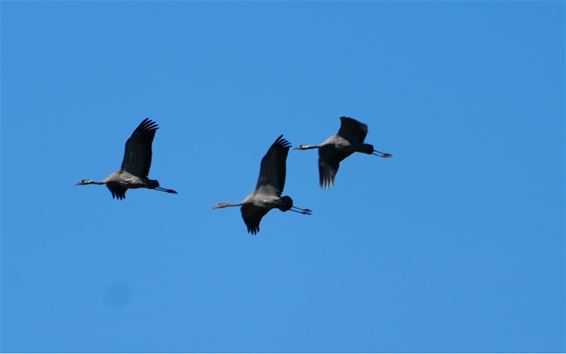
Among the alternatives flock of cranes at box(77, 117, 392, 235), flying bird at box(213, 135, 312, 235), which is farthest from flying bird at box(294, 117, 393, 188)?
flying bird at box(213, 135, 312, 235)

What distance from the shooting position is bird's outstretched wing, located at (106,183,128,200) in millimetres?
47812

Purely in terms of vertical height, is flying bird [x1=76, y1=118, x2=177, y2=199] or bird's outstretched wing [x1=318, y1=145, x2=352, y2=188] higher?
bird's outstretched wing [x1=318, y1=145, x2=352, y2=188]

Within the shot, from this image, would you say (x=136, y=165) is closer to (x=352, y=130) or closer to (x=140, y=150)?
(x=140, y=150)

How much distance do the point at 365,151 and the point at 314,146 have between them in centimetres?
243

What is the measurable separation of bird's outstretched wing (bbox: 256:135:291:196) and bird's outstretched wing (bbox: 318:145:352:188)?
188 inches

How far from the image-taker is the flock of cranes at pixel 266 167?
149 feet

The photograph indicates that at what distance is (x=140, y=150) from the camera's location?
154 ft

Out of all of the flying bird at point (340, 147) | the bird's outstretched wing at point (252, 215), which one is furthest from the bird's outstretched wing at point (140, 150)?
the flying bird at point (340, 147)

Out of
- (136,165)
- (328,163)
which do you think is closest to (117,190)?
(136,165)

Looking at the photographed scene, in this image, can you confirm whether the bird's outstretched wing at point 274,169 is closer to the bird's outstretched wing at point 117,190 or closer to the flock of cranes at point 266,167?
the flock of cranes at point 266,167

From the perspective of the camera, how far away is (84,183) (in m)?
50.4

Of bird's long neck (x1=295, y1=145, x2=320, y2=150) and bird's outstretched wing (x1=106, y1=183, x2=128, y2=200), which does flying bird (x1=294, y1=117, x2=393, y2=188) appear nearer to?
bird's long neck (x1=295, y1=145, x2=320, y2=150)

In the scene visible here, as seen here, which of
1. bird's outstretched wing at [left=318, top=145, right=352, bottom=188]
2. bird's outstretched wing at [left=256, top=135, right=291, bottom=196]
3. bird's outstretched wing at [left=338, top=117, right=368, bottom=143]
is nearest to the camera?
bird's outstretched wing at [left=256, top=135, right=291, bottom=196]

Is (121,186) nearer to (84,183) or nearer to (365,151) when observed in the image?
(84,183)
